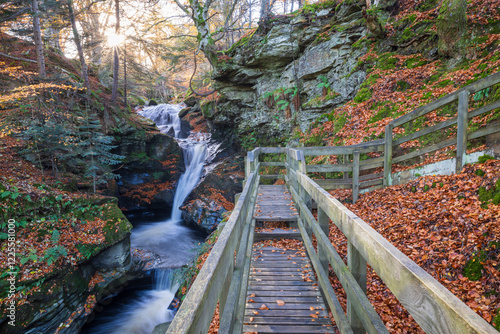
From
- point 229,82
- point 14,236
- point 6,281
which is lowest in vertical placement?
point 6,281

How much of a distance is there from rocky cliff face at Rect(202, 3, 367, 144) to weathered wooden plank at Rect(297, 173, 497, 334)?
11209mm

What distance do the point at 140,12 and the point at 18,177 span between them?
13.5m

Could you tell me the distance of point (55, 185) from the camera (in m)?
9.37

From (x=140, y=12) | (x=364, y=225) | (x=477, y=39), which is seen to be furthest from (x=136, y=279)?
(x=140, y=12)

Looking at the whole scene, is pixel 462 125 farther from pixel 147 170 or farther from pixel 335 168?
pixel 147 170

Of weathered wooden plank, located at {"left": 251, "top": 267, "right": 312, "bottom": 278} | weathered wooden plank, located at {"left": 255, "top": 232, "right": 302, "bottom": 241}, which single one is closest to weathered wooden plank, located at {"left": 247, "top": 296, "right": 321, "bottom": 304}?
weathered wooden plank, located at {"left": 251, "top": 267, "right": 312, "bottom": 278}

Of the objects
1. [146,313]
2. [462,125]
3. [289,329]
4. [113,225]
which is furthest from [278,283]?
[113,225]

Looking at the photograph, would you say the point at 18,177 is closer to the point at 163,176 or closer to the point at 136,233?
the point at 136,233

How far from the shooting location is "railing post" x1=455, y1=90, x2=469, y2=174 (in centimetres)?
452

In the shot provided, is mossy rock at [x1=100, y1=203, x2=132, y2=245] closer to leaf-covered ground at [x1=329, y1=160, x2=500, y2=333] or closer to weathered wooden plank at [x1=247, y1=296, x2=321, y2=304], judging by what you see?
weathered wooden plank at [x1=247, y1=296, x2=321, y2=304]

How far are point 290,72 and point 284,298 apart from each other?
44.8 ft

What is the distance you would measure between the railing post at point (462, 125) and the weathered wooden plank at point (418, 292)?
14.8 feet

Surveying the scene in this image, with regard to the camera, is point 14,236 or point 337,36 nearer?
point 14,236

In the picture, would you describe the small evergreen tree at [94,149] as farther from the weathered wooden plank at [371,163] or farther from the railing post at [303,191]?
the weathered wooden plank at [371,163]
